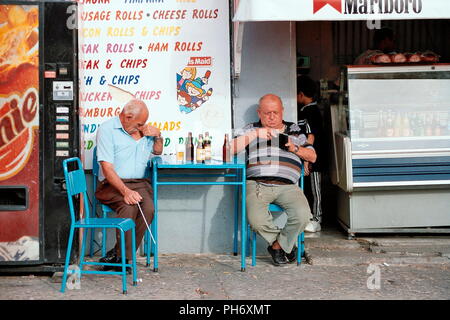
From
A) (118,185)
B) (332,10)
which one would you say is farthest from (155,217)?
(332,10)

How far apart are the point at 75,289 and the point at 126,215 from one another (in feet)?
2.38

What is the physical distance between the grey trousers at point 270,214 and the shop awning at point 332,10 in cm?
155

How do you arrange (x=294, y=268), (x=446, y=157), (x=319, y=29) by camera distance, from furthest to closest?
(x=319, y=29)
(x=446, y=157)
(x=294, y=268)

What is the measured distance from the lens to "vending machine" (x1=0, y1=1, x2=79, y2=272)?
18.9 ft

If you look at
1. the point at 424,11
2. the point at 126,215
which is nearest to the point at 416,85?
the point at 424,11

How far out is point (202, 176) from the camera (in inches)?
259

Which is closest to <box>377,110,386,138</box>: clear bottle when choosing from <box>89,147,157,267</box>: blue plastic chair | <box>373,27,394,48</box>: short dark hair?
<box>373,27,394,48</box>: short dark hair

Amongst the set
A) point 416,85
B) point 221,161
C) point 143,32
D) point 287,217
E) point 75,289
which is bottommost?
point 75,289

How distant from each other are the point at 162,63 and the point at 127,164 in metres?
1.08

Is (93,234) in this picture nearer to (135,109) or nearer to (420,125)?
(135,109)

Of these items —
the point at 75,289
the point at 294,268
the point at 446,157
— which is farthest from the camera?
the point at 446,157

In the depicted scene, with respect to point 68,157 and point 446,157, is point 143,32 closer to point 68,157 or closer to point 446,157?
point 68,157

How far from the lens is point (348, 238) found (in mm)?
6949

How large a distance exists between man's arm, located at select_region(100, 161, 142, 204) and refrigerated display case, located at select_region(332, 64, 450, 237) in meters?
2.20
